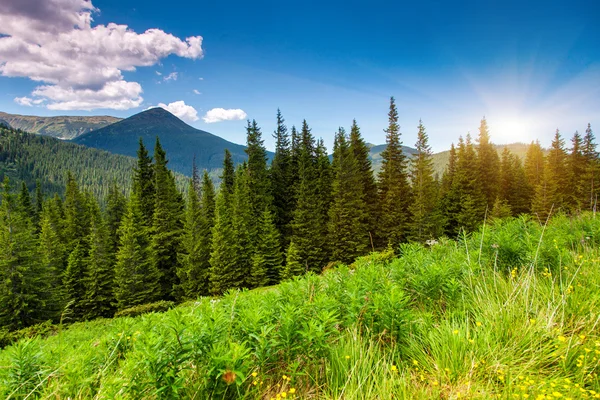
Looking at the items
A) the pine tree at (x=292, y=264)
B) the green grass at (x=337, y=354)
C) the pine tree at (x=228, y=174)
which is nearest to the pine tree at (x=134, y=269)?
the pine tree at (x=228, y=174)

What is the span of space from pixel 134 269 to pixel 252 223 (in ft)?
43.3

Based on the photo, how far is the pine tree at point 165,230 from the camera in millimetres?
33750

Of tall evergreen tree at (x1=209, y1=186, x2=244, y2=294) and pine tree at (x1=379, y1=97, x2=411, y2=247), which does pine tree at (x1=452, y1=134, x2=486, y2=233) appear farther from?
tall evergreen tree at (x1=209, y1=186, x2=244, y2=294)

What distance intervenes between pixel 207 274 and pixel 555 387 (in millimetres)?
31817

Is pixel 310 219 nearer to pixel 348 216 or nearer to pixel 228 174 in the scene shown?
pixel 348 216

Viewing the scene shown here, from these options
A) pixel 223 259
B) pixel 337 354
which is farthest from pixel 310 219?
pixel 337 354

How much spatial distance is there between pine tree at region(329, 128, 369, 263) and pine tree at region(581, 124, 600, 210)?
84.0 feet

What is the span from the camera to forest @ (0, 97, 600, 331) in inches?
1168

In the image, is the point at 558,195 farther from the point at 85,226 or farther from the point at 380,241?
the point at 85,226

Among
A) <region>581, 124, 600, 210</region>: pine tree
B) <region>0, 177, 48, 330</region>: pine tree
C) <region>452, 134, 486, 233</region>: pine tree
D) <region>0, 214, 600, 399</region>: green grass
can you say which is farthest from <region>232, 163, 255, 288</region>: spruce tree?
<region>581, 124, 600, 210</region>: pine tree

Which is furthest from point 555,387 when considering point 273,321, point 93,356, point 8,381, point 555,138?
point 555,138

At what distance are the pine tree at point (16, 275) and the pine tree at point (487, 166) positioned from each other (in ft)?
164

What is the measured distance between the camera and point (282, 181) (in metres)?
39.8

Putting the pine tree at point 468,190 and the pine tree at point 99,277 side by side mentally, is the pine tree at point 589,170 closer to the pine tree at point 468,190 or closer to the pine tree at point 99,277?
the pine tree at point 468,190
